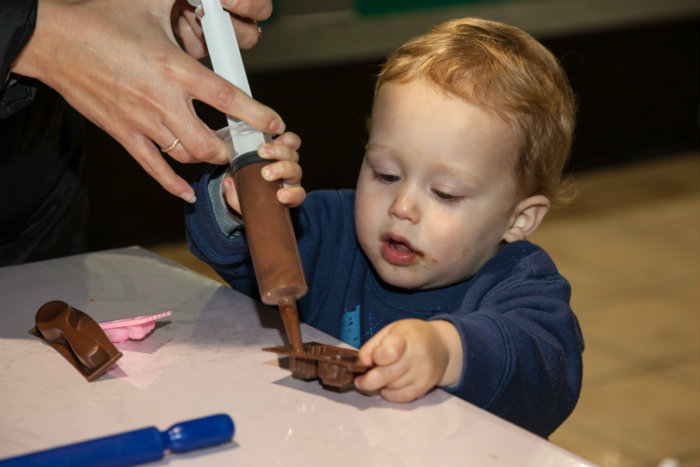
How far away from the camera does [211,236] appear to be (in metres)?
1.05

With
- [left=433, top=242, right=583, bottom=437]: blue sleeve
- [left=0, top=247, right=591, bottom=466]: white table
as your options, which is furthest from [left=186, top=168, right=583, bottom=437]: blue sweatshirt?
[left=0, top=247, right=591, bottom=466]: white table

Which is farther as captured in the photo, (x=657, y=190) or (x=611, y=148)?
(x=611, y=148)

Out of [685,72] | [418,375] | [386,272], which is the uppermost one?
[418,375]

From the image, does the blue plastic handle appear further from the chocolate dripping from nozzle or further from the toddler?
the toddler

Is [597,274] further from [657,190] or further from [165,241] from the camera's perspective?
[165,241]

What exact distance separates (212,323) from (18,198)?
53 cm

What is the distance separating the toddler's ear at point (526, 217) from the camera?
110 centimetres

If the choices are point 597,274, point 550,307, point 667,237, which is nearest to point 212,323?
point 550,307

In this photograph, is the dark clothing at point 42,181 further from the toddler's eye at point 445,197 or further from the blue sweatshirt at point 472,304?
the toddler's eye at point 445,197

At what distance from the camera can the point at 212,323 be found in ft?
2.79

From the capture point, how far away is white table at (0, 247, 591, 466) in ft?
2.02

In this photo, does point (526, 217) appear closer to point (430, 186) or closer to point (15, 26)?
point (430, 186)

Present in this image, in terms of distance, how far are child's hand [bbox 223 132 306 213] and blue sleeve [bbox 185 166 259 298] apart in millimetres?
194

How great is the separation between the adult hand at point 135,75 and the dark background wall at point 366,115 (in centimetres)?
92
